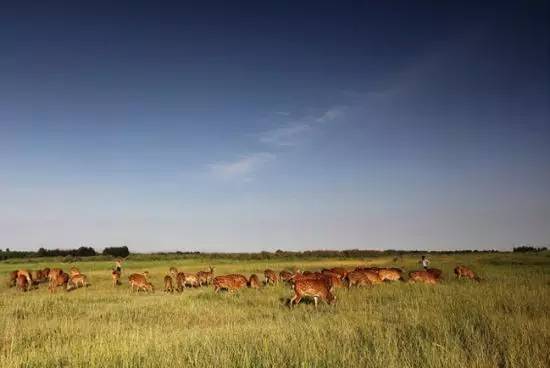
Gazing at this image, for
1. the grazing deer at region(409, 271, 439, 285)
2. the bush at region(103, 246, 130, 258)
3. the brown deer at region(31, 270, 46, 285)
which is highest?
the bush at region(103, 246, 130, 258)

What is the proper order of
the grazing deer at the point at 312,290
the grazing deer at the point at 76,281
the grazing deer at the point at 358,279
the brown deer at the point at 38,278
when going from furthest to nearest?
the brown deer at the point at 38,278, the grazing deer at the point at 76,281, the grazing deer at the point at 358,279, the grazing deer at the point at 312,290

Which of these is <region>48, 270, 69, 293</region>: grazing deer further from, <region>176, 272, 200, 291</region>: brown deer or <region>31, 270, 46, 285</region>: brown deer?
<region>176, 272, 200, 291</region>: brown deer

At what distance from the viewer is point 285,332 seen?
10.4 metres

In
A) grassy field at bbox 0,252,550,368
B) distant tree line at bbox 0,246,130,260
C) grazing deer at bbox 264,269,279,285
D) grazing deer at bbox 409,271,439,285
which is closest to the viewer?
grassy field at bbox 0,252,550,368

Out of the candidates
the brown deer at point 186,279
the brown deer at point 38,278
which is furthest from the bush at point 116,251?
the brown deer at point 186,279

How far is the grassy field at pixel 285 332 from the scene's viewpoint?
802 cm

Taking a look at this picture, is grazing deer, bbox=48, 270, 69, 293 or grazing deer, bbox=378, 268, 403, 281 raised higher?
grazing deer, bbox=378, 268, 403, 281

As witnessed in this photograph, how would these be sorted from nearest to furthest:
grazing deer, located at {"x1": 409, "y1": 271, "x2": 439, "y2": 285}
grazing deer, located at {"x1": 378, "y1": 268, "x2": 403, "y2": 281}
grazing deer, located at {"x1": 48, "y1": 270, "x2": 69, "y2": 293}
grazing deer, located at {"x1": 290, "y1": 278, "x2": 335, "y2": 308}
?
1. grazing deer, located at {"x1": 290, "y1": 278, "x2": 335, "y2": 308}
2. grazing deer, located at {"x1": 409, "y1": 271, "x2": 439, "y2": 285}
3. grazing deer, located at {"x1": 378, "y1": 268, "x2": 403, "y2": 281}
4. grazing deer, located at {"x1": 48, "y1": 270, "x2": 69, "y2": 293}

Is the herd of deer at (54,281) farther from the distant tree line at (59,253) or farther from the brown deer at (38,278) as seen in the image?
the distant tree line at (59,253)

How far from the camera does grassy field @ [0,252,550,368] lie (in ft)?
26.3

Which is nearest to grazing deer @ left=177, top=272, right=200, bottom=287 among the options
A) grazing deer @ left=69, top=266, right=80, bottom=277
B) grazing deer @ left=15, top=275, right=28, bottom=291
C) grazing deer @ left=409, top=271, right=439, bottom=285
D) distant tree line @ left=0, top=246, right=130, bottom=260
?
grazing deer @ left=69, top=266, right=80, bottom=277

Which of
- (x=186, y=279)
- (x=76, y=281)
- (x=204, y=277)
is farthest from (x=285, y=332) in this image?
(x=76, y=281)

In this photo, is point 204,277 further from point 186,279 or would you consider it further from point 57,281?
point 57,281

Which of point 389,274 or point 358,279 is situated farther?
point 389,274
